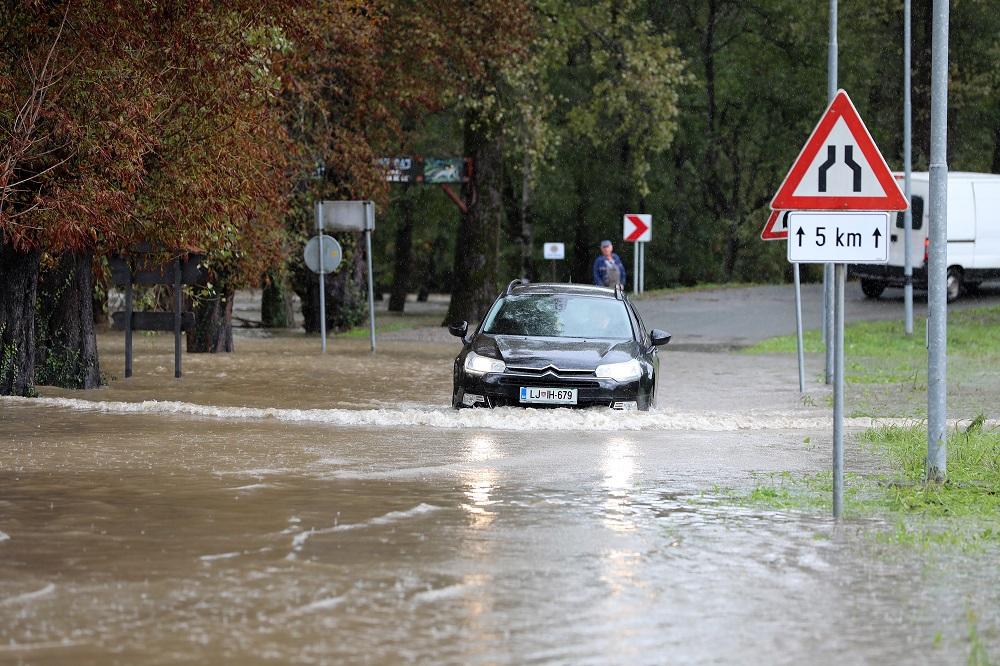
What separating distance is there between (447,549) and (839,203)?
3.38 m

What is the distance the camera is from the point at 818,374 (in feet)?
87.2

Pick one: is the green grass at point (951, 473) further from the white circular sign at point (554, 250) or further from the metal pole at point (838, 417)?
the white circular sign at point (554, 250)

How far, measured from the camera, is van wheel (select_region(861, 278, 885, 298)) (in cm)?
4522

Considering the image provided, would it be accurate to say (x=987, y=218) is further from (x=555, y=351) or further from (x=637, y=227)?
(x=555, y=351)

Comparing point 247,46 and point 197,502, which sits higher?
point 247,46

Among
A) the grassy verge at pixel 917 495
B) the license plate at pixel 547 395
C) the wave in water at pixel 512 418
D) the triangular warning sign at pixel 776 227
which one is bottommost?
the grassy verge at pixel 917 495

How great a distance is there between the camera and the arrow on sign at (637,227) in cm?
4966

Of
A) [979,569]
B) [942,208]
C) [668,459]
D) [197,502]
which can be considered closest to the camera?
[979,569]

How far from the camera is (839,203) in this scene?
36.7 ft

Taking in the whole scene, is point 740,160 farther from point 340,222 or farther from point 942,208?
point 942,208

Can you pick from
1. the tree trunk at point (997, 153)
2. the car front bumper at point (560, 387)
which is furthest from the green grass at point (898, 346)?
the tree trunk at point (997, 153)

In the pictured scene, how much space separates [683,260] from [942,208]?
6273cm

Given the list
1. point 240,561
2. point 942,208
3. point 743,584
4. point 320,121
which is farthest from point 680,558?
point 320,121

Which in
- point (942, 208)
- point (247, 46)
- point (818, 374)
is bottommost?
point (818, 374)
